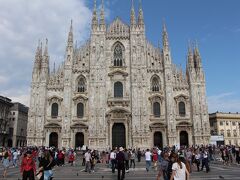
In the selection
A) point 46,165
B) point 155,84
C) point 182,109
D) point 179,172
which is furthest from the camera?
point 155,84

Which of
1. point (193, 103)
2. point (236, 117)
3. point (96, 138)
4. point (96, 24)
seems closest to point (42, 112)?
point (96, 138)

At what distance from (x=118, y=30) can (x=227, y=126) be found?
39052 mm

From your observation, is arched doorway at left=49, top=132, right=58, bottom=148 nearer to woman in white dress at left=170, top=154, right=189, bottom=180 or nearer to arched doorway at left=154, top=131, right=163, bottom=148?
arched doorway at left=154, top=131, right=163, bottom=148

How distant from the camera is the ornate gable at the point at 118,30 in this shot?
44812 millimetres

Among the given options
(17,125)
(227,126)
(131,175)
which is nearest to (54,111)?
(131,175)

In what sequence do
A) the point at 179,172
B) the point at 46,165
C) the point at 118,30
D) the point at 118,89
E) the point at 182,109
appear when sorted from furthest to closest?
1. the point at 118,30
2. the point at 118,89
3. the point at 182,109
4. the point at 46,165
5. the point at 179,172

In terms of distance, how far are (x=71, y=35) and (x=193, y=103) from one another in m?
21.3

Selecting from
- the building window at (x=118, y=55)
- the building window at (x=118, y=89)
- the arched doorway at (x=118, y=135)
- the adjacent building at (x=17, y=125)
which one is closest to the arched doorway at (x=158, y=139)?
the arched doorway at (x=118, y=135)

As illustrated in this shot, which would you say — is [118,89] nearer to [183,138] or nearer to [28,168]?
[183,138]

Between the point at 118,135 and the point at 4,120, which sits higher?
the point at 4,120

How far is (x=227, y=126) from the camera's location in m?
68.1

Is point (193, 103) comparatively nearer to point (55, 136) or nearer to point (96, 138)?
point (96, 138)

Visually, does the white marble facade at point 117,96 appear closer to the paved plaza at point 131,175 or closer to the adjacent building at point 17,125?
the paved plaza at point 131,175

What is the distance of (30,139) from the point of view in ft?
133
